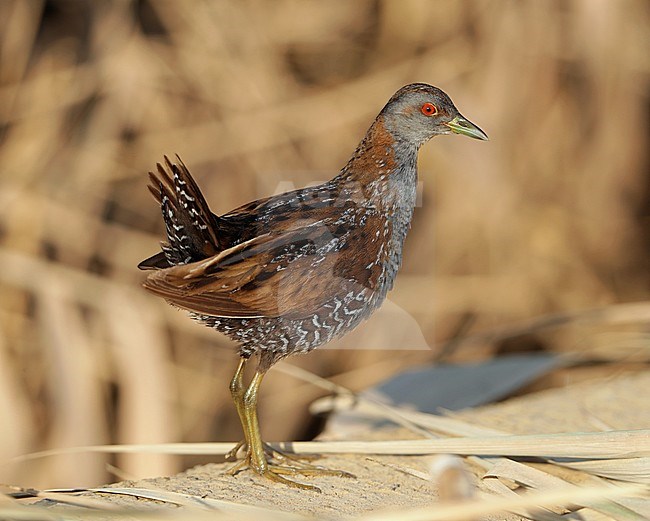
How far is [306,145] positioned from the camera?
13.4 ft

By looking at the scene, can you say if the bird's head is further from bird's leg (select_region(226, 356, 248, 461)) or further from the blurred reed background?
the blurred reed background

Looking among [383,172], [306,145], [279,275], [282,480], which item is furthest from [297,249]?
[306,145]

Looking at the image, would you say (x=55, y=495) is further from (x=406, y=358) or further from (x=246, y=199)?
(x=406, y=358)

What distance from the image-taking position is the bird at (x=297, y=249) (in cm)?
161

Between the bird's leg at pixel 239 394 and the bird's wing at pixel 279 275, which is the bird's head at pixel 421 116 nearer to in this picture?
the bird's wing at pixel 279 275

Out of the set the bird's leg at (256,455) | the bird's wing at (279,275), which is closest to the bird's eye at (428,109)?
the bird's wing at (279,275)

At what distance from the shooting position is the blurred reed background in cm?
386

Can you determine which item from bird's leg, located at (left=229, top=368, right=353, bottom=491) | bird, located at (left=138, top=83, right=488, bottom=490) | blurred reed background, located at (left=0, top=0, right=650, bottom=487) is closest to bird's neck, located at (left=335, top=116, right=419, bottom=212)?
bird, located at (left=138, top=83, right=488, bottom=490)

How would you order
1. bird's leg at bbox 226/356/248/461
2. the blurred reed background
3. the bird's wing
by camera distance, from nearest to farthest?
the bird's wing → bird's leg at bbox 226/356/248/461 → the blurred reed background

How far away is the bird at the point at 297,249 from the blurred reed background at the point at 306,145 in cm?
206

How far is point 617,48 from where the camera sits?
4.00 meters

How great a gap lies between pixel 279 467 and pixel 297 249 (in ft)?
1.65

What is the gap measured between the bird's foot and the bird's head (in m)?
0.71

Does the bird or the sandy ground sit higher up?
the bird
